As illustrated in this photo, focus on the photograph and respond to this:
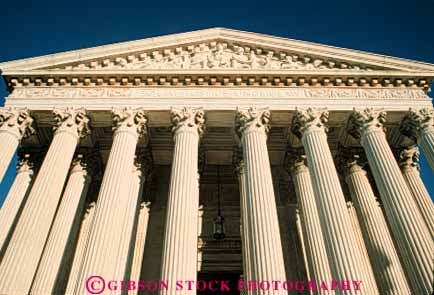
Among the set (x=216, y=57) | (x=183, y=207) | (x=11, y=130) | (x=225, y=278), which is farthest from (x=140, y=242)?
(x=216, y=57)

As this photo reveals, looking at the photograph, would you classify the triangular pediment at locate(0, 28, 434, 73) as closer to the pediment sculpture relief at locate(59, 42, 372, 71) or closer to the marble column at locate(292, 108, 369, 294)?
the pediment sculpture relief at locate(59, 42, 372, 71)

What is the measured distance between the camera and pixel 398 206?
46.3 ft

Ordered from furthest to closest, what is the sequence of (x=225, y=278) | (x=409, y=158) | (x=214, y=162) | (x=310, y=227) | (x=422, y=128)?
(x=214, y=162)
(x=409, y=158)
(x=225, y=278)
(x=422, y=128)
(x=310, y=227)

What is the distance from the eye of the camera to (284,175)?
21594 millimetres

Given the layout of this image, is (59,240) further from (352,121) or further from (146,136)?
(352,121)

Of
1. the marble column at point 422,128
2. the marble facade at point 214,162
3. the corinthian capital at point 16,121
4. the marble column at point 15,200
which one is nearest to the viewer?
the marble facade at point 214,162

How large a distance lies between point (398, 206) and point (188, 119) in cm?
1045

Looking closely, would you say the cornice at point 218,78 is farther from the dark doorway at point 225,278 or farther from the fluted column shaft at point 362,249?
the dark doorway at point 225,278

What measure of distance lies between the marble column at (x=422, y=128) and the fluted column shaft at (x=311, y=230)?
582cm

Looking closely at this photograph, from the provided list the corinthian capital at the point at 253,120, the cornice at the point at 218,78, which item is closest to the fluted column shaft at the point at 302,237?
the corinthian capital at the point at 253,120

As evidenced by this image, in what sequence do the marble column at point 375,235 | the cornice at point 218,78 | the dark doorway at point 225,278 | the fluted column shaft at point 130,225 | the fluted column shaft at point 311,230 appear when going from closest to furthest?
the fluted column shaft at point 130,225 < the fluted column shaft at point 311,230 < the marble column at point 375,235 < the cornice at point 218,78 < the dark doorway at point 225,278

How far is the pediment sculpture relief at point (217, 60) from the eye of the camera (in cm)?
1908

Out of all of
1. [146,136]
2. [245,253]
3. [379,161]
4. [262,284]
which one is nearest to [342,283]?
[262,284]

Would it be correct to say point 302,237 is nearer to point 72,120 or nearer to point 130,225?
point 130,225
